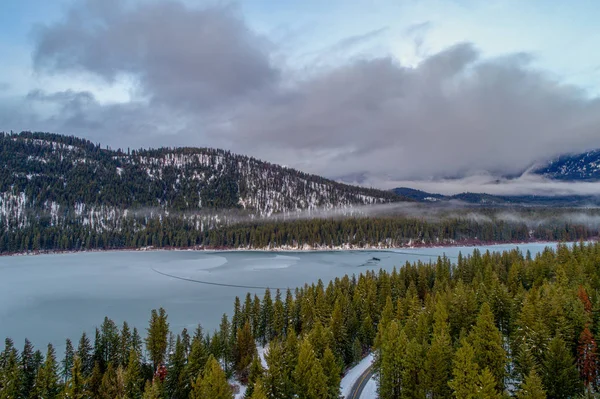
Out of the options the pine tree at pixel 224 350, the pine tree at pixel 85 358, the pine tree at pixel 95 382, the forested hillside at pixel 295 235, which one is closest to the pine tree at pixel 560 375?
the pine tree at pixel 224 350

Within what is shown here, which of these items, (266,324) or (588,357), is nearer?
(588,357)

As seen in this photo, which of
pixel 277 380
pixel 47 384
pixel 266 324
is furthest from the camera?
pixel 266 324

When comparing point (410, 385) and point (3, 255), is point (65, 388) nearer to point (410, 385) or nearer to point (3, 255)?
point (410, 385)

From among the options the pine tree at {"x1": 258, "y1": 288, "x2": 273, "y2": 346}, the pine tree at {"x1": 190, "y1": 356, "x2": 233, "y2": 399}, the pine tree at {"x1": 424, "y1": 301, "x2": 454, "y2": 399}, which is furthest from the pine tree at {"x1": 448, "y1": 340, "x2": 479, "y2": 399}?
the pine tree at {"x1": 258, "y1": 288, "x2": 273, "y2": 346}

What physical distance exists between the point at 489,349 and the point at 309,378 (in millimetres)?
12735

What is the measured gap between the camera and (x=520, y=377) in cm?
2261

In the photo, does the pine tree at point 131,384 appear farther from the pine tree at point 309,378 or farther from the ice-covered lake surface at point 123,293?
the ice-covered lake surface at point 123,293

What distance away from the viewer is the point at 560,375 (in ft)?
69.1

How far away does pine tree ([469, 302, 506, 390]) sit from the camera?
2195 cm

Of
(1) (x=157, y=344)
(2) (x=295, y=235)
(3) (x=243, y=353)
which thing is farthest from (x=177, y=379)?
(2) (x=295, y=235)

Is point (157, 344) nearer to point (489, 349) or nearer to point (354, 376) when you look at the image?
point (354, 376)

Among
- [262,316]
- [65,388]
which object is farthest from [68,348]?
[262,316]

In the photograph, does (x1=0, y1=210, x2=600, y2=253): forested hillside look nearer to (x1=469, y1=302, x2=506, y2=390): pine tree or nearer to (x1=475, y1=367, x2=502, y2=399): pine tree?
(x1=469, y1=302, x2=506, y2=390): pine tree

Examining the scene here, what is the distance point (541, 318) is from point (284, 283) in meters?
48.4
